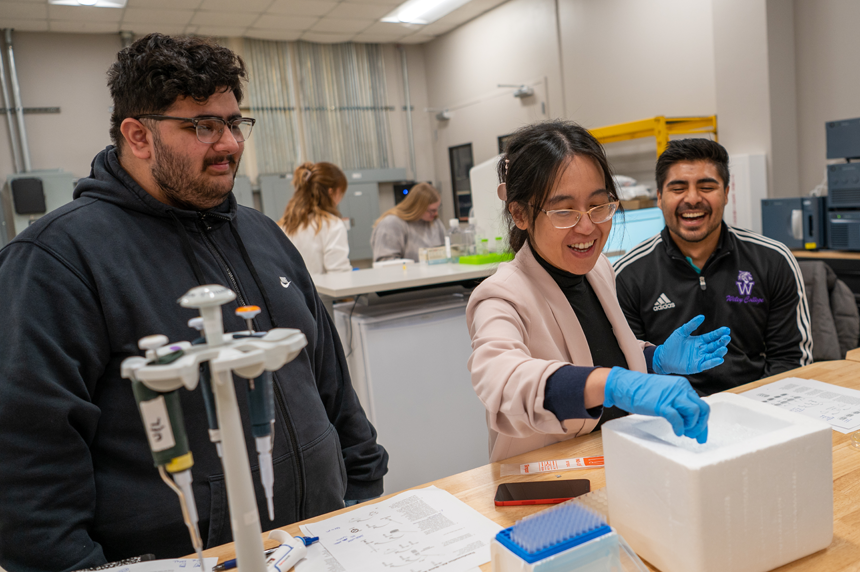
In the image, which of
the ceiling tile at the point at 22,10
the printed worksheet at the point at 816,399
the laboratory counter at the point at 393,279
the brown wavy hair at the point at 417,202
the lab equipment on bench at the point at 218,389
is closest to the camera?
the lab equipment on bench at the point at 218,389

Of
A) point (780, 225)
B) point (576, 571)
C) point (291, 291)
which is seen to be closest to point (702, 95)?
point (780, 225)

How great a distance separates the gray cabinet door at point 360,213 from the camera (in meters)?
6.52

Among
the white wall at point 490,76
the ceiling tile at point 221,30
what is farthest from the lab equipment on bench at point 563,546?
the ceiling tile at point 221,30

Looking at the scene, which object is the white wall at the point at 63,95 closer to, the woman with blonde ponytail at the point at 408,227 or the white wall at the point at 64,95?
the white wall at the point at 64,95

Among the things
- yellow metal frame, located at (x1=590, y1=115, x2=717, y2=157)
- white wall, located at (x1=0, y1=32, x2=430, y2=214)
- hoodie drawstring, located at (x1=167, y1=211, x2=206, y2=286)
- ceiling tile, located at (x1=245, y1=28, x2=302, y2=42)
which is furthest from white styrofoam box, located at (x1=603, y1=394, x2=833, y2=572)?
ceiling tile, located at (x1=245, y1=28, x2=302, y2=42)

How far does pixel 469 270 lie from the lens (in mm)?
2844

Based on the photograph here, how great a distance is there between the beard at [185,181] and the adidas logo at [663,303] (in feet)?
4.85

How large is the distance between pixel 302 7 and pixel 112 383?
5141 millimetres

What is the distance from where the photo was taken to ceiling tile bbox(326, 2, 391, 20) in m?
5.49

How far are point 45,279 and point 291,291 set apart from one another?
47 cm

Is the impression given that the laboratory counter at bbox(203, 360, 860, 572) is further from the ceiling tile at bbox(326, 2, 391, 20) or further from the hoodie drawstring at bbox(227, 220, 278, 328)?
the ceiling tile at bbox(326, 2, 391, 20)

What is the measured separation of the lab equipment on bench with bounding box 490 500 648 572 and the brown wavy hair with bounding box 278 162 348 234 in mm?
2980

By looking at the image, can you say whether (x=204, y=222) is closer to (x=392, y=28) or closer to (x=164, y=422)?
(x=164, y=422)

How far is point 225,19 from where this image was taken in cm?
554
